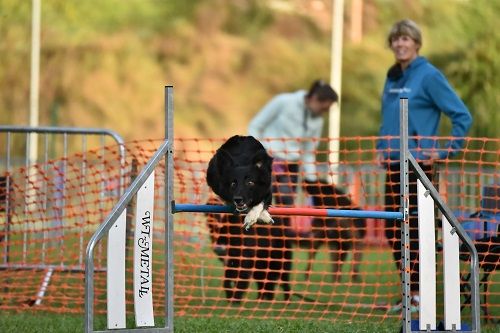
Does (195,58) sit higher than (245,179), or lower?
higher

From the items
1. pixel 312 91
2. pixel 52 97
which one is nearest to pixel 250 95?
pixel 52 97

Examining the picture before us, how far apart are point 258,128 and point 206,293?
5.19ft

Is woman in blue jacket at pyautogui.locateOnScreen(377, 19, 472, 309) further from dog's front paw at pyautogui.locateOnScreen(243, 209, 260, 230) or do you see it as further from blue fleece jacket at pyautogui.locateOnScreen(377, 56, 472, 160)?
dog's front paw at pyautogui.locateOnScreen(243, 209, 260, 230)

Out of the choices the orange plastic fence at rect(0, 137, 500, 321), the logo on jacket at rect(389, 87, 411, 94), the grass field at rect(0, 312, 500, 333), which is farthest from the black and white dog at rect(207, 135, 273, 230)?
the logo on jacket at rect(389, 87, 411, 94)

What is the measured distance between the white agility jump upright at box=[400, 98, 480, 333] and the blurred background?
60.1 ft

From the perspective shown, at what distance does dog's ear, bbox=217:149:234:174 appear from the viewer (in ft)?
19.9

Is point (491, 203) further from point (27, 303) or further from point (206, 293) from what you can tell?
point (27, 303)

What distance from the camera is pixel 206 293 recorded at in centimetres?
905

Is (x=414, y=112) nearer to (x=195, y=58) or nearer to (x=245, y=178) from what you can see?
(x=245, y=178)

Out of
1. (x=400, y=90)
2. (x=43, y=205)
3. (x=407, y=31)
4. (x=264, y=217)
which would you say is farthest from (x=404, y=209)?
(x=43, y=205)

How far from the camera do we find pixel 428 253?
5848mm

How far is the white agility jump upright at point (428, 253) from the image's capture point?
582cm

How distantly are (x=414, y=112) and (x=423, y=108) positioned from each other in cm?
8

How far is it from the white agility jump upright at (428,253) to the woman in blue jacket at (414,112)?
152 cm
